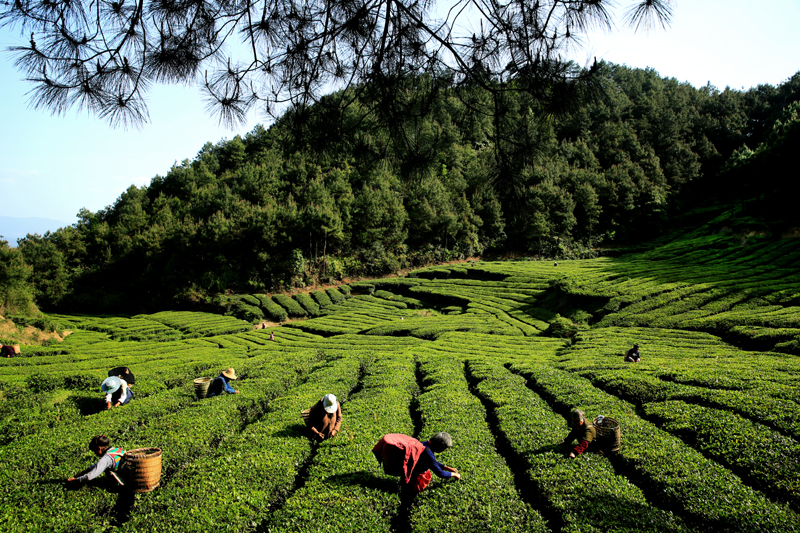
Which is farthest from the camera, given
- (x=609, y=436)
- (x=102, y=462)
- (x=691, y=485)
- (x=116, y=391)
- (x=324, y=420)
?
(x=116, y=391)

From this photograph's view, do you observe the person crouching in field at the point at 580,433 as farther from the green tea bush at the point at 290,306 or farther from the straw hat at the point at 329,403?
the green tea bush at the point at 290,306

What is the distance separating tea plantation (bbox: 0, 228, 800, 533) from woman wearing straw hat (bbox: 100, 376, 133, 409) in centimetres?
40

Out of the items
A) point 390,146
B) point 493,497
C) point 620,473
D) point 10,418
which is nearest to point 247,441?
point 493,497

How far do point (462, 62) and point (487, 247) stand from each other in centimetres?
5587

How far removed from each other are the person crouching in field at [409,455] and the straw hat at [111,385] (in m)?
8.23

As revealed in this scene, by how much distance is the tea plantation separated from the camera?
224 inches

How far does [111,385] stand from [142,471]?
194 inches

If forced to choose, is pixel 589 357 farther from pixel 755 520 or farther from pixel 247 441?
pixel 247 441

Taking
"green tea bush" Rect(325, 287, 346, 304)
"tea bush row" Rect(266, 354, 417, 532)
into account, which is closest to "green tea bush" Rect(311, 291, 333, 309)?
"green tea bush" Rect(325, 287, 346, 304)

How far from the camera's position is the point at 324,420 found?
26.2 ft

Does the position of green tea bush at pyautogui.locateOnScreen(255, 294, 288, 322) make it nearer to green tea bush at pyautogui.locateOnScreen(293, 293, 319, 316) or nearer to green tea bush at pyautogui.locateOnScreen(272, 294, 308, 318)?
green tea bush at pyautogui.locateOnScreen(272, 294, 308, 318)

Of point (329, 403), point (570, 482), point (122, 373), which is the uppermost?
point (122, 373)

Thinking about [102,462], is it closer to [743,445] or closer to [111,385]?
[111,385]

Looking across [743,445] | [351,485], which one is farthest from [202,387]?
[743,445]
